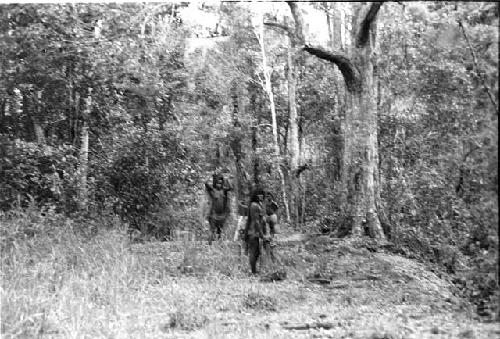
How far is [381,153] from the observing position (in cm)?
1862

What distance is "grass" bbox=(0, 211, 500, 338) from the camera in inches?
273

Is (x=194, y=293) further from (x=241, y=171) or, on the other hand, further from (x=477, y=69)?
(x=241, y=171)

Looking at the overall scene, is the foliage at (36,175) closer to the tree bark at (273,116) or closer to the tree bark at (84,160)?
the tree bark at (84,160)

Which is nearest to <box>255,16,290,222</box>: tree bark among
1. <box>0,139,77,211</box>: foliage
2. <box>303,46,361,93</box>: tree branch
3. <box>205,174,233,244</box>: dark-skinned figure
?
<box>205,174,233,244</box>: dark-skinned figure

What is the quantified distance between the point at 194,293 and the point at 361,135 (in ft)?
20.5

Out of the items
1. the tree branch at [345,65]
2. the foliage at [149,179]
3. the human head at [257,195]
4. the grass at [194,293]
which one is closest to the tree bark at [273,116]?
the foliage at [149,179]

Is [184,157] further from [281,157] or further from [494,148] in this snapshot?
[494,148]

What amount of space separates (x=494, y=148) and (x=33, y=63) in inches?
466

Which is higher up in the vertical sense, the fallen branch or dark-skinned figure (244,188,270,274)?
dark-skinned figure (244,188,270,274)

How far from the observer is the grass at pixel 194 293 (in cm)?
692

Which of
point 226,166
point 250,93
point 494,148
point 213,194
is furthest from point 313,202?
point 494,148

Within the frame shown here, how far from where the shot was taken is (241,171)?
80.2 feet

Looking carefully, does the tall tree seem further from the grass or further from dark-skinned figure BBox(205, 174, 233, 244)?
dark-skinned figure BBox(205, 174, 233, 244)

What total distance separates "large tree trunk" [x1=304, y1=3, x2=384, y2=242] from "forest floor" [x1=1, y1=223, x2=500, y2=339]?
2.95 feet
